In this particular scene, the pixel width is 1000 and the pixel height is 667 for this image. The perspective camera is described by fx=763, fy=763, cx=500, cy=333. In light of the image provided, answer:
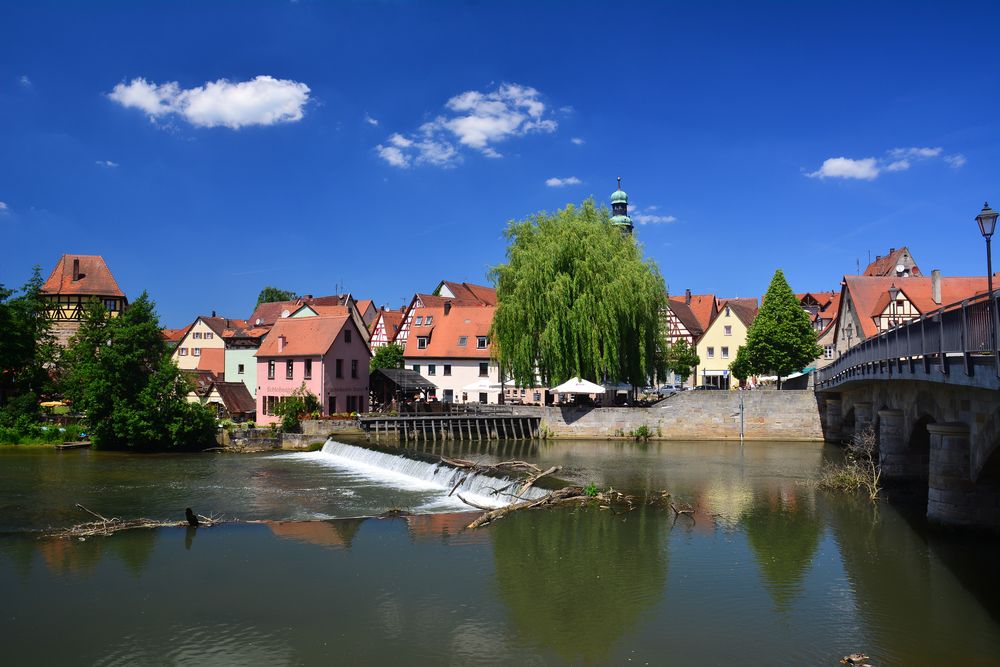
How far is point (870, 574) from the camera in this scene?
49.9 ft

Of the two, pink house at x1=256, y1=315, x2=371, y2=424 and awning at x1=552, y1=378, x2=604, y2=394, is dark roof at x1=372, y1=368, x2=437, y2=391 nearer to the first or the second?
pink house at x1=256, y1=315, x2=371, y2=424

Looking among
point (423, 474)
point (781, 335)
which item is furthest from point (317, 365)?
point (781, 335)

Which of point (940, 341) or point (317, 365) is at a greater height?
point (317, 365)

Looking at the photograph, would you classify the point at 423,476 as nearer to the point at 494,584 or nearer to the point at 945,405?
the point at 494,584

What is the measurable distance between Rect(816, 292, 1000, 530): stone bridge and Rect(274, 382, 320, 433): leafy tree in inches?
1102

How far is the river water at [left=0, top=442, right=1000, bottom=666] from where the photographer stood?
37.6 ft

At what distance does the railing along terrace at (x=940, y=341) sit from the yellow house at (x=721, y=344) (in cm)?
4327

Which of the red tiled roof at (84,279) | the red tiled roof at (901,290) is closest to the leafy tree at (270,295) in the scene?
the red tiled roof at (84,279)

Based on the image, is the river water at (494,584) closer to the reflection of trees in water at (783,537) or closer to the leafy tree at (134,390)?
the reflection of trees in water at (783,537)

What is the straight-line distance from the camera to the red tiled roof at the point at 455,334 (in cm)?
5706

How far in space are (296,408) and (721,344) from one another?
1542 inches

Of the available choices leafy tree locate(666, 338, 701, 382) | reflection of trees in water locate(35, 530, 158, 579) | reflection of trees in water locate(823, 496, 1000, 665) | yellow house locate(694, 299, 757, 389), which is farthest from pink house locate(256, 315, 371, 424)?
yellow house locate(694, 299, 757, 389)

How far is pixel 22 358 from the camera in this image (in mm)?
47312

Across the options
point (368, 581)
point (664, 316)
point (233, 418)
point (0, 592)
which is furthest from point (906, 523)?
point (233, 418)
